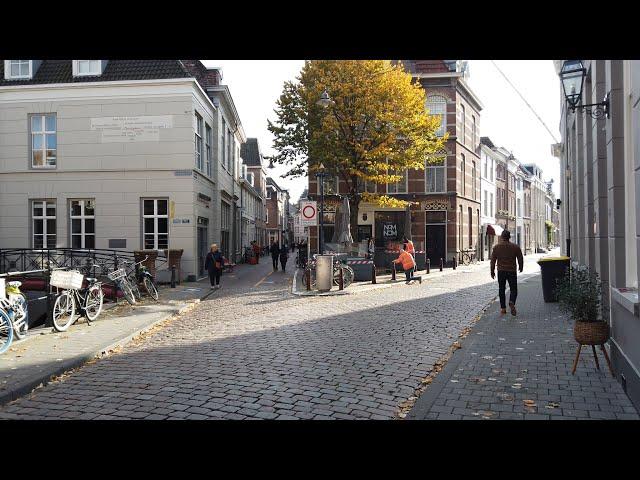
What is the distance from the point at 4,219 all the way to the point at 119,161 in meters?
5.13

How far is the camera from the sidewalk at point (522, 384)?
5262 mm

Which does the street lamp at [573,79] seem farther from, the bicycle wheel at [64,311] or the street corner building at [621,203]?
the bicycle wheel at [64,311]

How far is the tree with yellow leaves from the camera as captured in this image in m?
25.2

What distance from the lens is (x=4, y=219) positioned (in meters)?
22.8

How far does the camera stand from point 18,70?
75.3 feet

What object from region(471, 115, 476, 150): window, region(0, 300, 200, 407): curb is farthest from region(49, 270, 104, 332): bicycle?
region(471, 115, 476, 150): window

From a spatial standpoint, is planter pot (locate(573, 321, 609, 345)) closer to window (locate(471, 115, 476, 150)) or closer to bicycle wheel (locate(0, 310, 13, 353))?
bicycle wheel (locate(0, 310, 13, 353))

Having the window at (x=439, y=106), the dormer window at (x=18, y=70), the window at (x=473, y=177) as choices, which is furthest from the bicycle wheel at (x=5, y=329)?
the window at (x=473, y=177)

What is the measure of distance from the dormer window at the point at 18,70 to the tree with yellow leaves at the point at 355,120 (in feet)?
32.7

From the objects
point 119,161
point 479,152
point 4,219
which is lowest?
point 4,219

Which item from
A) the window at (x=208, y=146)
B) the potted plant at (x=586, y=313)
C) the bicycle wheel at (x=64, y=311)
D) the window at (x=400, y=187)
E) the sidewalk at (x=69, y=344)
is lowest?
the sidewalk at (x=69, y=344)
